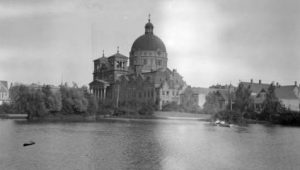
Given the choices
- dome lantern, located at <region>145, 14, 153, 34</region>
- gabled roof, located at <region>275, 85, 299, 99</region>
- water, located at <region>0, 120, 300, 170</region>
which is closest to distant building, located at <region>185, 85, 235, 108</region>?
gabled roof, located at <region>275, 85, 299, 99</region>

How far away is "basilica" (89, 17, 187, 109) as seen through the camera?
4045 inches

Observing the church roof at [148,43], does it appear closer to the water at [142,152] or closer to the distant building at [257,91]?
the distant building at [257,91]

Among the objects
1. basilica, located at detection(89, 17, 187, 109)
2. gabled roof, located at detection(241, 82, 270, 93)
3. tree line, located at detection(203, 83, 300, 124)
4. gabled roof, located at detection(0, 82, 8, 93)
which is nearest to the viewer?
tree line, located at detection(203, 83, 300, 124)

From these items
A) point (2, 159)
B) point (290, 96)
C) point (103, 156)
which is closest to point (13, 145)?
point (2, 159)

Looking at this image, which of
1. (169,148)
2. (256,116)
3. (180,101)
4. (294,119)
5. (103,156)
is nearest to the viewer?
(103,156)

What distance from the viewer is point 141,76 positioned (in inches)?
4259

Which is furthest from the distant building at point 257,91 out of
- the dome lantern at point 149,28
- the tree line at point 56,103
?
the dome lantern at point 149,28

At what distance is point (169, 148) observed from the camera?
109 ft

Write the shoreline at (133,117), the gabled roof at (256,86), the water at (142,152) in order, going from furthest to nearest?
the gabled roof at (256,86), the shoreline at (133,117), the water at (142,152)

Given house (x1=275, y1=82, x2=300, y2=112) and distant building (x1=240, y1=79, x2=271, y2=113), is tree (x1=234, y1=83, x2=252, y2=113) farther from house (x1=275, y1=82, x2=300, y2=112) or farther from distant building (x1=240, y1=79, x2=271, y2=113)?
house (x1=275, y1=82, x2=300, y2=112)

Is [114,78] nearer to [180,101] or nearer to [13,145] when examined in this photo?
[180,101]

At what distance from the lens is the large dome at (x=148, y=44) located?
Answer: 11625cm

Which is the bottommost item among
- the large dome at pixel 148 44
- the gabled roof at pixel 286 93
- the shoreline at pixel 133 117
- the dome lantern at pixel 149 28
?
the shoreline at pixel 133 117

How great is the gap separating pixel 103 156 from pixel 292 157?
13.8 meters
